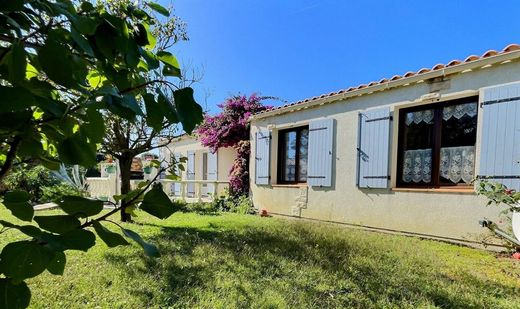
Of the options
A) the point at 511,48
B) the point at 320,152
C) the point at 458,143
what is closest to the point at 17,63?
the point at 511,48

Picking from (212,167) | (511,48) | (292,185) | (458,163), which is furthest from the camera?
(212,167)

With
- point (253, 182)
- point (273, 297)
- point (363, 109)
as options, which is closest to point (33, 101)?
point (273, 297)

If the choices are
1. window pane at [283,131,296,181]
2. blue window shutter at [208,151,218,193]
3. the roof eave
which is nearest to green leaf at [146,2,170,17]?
the roof eave

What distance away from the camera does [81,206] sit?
48 cm

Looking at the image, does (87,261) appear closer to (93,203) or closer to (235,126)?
(93,203)

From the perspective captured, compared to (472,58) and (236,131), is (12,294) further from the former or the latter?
(236,131)

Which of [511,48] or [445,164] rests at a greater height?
[511,48]

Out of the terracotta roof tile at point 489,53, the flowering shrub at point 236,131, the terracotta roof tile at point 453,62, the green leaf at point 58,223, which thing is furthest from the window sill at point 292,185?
the green leaf at point 58,223

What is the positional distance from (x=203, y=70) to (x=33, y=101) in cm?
763

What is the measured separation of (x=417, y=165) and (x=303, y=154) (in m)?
3.18

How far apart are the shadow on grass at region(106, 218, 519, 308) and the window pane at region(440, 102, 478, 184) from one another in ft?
5.37

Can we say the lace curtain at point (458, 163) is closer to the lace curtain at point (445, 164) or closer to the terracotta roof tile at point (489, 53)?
the lace curtain at point (445, 164)

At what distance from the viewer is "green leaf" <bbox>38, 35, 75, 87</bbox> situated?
0.42 m

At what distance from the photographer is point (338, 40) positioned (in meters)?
12.0
